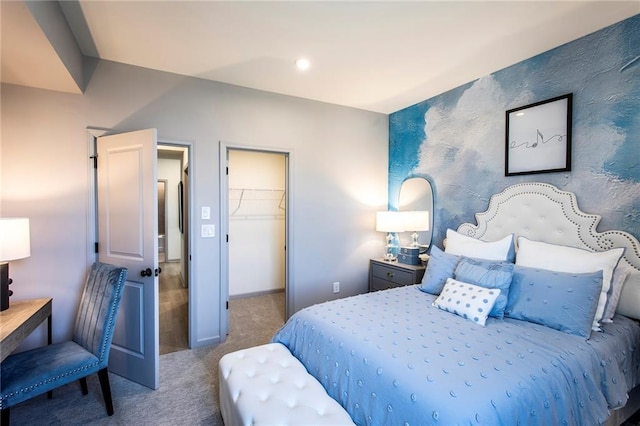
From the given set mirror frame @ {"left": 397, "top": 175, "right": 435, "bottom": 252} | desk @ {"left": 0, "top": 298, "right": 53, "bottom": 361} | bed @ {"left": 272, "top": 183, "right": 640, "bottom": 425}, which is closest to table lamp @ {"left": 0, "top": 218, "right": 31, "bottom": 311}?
desk @ {"left": 0, "top": 298, "right": 53, "bottom": 361}

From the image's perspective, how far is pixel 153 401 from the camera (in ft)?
7.02

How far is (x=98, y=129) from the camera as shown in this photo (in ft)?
8.46

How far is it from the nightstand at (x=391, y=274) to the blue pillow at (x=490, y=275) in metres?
0.79

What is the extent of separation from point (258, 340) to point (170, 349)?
0.87 metres

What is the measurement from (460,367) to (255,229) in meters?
3.70

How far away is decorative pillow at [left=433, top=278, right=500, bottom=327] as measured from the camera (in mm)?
1930

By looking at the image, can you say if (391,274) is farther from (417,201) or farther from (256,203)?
(256,203)

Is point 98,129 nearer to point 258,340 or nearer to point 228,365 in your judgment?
point 228,365

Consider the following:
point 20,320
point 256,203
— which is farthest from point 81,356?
point 256,203

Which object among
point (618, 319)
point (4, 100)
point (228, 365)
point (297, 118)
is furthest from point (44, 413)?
point (618, 319)

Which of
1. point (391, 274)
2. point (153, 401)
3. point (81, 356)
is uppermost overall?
point (391, 274)

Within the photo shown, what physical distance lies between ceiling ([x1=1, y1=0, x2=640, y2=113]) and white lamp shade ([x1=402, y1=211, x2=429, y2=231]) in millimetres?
1466

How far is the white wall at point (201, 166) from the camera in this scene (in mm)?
2387

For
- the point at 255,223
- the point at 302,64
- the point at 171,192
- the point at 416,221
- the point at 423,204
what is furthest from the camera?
the point at 171,192
